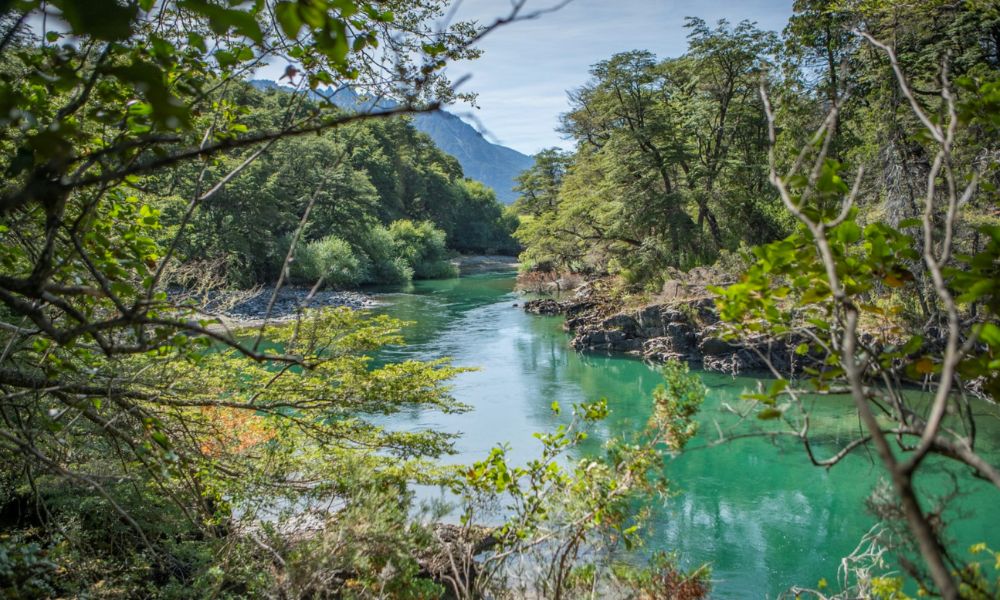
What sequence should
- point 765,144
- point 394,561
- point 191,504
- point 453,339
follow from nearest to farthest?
1. point 394,561
2. point 191,504
3. point 453,339
4. point 765,144

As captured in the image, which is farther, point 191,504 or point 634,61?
point 634,61

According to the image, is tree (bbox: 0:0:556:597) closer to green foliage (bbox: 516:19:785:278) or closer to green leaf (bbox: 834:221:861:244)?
green leaf (bbox: 834:221:861:244)

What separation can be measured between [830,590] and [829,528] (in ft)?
5.28

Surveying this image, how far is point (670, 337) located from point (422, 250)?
22531 mm

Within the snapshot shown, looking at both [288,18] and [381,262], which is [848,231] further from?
[381,262]

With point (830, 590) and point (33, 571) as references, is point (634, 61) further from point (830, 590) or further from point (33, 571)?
point (33, 571)

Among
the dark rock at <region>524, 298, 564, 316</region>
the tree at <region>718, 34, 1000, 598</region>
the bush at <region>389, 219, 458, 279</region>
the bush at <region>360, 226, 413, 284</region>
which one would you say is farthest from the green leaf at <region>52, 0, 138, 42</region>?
the bush at <region>389, 219, 458, 279</region>

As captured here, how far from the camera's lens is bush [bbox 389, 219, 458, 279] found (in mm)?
35000

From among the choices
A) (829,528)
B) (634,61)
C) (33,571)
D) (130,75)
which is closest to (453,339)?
(634,61)

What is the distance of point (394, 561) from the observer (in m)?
3.73

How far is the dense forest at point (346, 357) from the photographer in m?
1.26

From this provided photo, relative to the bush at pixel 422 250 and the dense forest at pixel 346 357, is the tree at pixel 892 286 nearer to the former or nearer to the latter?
the dense forest at pixel 346 357

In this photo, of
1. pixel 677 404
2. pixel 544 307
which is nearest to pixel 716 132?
pixel 544 307

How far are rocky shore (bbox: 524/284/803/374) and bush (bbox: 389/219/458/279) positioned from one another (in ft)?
58.8
